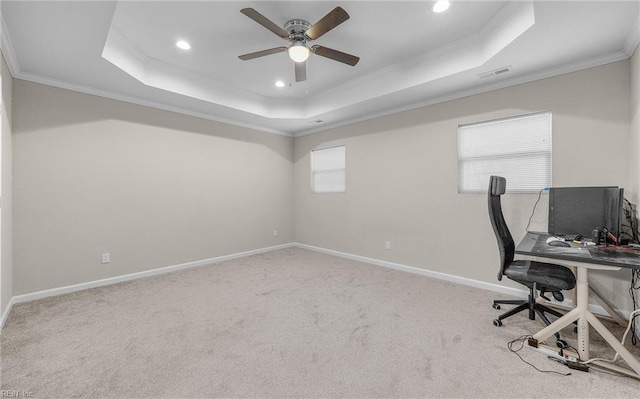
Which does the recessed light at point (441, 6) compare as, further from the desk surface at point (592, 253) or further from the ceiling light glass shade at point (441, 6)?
the desk surface at point (592, 253)

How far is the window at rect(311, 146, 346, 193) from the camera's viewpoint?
5.18 meters

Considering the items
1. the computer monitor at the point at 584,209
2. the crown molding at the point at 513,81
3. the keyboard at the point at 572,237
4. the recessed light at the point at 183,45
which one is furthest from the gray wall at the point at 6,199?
the computer monitor at the point at 584,209

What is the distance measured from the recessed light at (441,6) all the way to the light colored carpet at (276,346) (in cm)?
293

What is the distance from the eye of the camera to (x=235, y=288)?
3436mm

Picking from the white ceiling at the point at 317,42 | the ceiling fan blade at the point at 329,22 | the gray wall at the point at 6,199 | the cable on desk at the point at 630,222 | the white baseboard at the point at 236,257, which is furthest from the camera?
the white baseboard at the point at 236,257

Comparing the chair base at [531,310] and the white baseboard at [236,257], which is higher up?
the chair base at [531,310]

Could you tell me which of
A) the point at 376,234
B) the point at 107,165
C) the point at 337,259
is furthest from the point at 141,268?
the point at 376,234

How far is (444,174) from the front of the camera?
375cm

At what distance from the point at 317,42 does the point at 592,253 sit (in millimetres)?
3202

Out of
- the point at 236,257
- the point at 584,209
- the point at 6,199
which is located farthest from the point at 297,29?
the point at 236,257

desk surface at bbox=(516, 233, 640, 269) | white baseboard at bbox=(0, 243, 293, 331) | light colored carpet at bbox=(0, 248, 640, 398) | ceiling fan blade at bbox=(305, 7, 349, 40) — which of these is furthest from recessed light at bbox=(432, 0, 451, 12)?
white baseboard at bbox=(0, 243, 293, 331)

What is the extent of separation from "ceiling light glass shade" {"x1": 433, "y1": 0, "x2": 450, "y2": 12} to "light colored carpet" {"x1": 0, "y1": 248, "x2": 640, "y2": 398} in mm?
2932

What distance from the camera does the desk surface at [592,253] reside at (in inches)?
66.5

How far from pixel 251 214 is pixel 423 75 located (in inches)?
149
